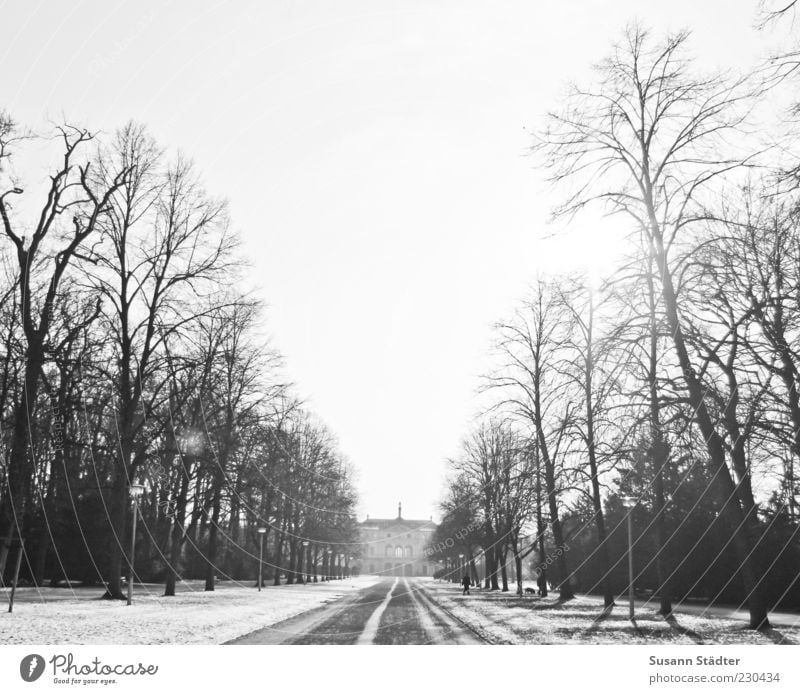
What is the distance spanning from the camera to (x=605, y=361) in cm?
1238

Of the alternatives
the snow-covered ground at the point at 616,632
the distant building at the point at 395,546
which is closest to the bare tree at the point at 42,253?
the snow-covered ground at the point at 616,632

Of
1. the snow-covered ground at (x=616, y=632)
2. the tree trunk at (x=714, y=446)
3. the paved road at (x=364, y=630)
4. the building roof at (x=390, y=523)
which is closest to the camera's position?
the snow-covered ground at (x=616, y=632)

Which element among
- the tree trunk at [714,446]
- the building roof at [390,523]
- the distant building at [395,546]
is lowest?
the distant building at [395,546]

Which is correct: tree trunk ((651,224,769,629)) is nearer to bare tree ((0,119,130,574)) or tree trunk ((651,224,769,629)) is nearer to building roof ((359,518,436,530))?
bare tree ((0,119,130,574))

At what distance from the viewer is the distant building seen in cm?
10144

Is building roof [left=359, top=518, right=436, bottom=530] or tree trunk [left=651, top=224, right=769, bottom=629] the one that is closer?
tree trunk [left=651, top=224, right=769, bottom=629]

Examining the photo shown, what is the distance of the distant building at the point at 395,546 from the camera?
101 metres

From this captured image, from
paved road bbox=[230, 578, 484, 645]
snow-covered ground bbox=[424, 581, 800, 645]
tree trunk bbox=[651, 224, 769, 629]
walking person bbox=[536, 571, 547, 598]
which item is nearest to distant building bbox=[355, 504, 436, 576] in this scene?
walking person bbox=[536, 571, 547, 598]

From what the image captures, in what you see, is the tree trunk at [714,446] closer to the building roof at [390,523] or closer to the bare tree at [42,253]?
the bare tree at [42,253]

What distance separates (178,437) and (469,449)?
61.5ft

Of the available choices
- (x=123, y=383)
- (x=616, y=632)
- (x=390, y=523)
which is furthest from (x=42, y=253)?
(x=390, y=523)
